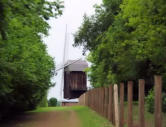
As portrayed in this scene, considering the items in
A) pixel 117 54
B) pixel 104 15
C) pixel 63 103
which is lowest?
pixel 63 103

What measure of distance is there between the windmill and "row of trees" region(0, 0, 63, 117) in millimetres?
57184

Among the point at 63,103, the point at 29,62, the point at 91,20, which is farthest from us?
the point at 63,103

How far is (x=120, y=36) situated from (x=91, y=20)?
12.2m

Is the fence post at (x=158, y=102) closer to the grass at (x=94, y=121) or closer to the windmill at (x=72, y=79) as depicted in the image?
the grass at (x=94, y=121)

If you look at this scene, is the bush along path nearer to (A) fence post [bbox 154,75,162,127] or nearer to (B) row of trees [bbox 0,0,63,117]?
(B) row of trees [bbox 0,0,63,117]

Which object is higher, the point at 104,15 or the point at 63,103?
the point at 104,15

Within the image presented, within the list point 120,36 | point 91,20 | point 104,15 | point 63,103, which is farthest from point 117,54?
point 63,103

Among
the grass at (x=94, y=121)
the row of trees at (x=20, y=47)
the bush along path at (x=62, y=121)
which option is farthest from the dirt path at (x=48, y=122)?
the row of trees at (x=20, y=47)

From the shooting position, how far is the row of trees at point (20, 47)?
9591mm

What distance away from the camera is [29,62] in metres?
19.4

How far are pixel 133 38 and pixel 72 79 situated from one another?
63083mm

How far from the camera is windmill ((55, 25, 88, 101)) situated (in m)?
81.8

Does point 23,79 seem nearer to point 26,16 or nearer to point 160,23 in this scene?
point 160,23

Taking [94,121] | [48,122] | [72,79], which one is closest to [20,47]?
[48,122]
